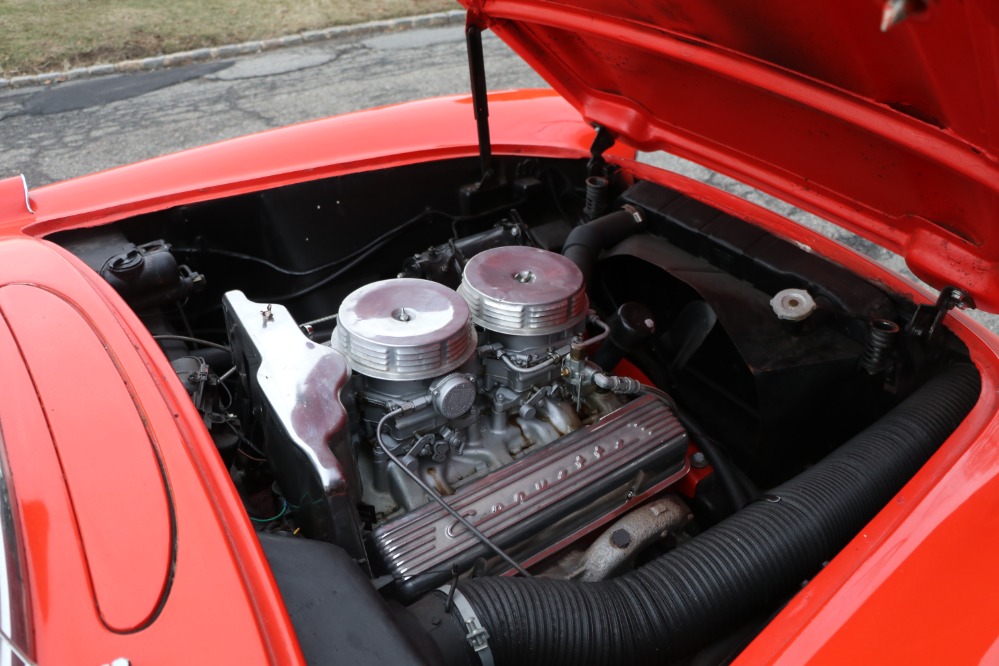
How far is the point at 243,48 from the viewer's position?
256 inches

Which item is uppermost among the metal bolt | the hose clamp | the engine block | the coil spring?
the coil spring

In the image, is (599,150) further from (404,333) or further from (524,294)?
(404,333)

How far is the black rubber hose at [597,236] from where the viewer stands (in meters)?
1.88

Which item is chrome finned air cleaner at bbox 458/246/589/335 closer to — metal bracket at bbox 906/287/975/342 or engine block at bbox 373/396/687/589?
engine block at bbox 373/396/687/589

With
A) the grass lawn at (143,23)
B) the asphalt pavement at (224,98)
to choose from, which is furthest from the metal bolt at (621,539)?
the grass lawn at (143,23)

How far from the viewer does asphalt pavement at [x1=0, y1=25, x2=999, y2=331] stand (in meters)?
4.66

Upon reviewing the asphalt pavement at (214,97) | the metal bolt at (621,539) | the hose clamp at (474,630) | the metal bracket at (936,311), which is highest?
the metal bracket at (936,311)

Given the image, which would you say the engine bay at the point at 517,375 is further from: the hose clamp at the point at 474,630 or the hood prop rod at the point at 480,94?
the hood prop rod at the point at 480,94

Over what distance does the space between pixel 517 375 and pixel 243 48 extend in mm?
6068

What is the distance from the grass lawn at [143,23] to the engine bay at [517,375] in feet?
17.8

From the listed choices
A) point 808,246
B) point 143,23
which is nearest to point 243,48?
point 143,23

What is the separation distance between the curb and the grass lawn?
0.46 feet

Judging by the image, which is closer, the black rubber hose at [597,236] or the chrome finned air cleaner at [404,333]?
the chrome finned air cleaner at [404,333]

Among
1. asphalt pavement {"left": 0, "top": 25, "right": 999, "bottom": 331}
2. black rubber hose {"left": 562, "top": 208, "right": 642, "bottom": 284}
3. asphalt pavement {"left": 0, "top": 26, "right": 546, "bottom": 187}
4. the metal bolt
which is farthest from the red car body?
asphalt pavement {"left": 0, "top": 26, "right": 546, "bottom": 187}
